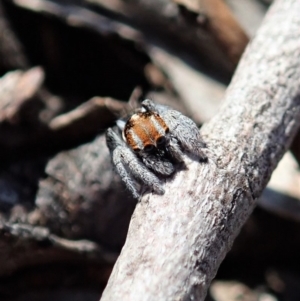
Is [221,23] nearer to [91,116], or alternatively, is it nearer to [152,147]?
[91,116]

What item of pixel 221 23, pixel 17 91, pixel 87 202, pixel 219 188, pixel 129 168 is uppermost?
pixel 221 23

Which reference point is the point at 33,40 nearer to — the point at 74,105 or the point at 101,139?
the point at 74,105

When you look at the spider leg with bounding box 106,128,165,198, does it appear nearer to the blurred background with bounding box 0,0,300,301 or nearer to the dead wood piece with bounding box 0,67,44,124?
the blurred background with bounding box 0,0,300,301

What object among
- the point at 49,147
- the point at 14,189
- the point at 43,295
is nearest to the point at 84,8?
the point at 49,147

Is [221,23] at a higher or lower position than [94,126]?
higher

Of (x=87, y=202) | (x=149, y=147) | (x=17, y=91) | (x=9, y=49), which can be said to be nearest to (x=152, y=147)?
(x=149, y=147)

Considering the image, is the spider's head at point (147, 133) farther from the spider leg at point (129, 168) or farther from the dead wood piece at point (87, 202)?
the dead wood piece at point (87, 202)

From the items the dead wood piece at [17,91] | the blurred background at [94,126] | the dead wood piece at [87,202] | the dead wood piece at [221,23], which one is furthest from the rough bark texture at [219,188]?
the dead wood piece at [17,91]
